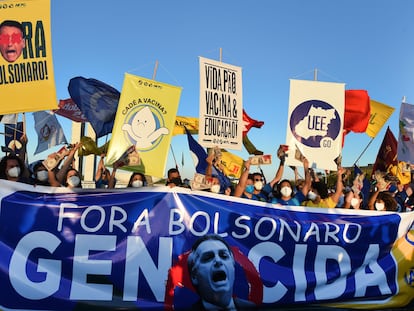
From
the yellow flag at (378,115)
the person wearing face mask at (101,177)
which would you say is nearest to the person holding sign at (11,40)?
the person wearing face mask at (101,177)

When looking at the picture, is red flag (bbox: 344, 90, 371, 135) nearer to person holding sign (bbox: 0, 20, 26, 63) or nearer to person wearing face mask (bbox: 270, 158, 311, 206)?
Result: person wearing face mask (bbox: 270, 158, 311, 206)

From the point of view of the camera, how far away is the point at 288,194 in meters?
5.27

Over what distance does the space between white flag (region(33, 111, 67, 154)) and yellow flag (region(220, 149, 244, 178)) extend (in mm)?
4152

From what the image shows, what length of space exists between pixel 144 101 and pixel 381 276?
12.6 ft

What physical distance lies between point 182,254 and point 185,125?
27.4 ft

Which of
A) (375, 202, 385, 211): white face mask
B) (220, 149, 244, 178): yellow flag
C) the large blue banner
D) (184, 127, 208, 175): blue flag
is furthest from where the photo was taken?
(220, 149, 244, 178): yellow flag

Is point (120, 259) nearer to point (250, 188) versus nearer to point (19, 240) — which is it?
point (19, 240)

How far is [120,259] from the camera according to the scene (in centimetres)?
438

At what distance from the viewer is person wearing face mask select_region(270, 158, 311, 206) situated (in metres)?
5.27

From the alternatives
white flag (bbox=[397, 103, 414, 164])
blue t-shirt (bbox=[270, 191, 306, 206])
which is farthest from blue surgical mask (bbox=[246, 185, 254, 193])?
white flag (bbox=[397, 103, 414, 164])

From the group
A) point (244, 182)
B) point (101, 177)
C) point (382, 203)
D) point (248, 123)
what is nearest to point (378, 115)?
point (248, 123)

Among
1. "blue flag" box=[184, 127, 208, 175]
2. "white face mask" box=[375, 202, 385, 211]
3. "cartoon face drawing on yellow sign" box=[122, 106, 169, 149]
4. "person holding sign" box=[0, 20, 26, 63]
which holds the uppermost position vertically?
"person holding sign" box=[0, 20, 26, 63]

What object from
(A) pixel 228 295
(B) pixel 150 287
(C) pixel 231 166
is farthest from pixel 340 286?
(C) pixel 231 166

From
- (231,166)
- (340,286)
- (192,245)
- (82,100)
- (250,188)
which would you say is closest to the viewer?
(192,245)
